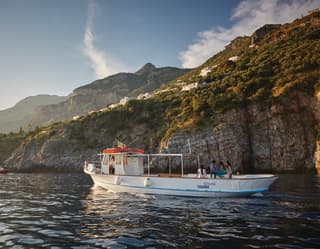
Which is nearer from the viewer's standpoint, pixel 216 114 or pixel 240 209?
pixel 240 209

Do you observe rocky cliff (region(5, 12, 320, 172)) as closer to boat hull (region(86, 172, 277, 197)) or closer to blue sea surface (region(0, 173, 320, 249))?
boat hull (region(86, 172, 277, 197))

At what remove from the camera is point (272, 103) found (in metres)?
53.4

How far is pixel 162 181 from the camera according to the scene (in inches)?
886

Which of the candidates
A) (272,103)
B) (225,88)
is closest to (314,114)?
(272,103)

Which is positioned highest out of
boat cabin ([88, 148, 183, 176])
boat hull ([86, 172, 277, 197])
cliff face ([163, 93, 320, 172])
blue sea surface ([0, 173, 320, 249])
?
cliff face ([163, 93, 320, 172])

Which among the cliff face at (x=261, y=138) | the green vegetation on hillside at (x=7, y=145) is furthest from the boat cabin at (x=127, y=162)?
the green vegetation on hillside at (x=7, y=145)

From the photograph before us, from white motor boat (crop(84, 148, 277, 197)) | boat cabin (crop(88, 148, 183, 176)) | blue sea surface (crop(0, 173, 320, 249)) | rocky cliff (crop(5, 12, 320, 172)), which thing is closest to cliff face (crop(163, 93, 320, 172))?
rocky cliff (crop(5, 12, 320, 172))

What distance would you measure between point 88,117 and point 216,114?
41399 millimetres

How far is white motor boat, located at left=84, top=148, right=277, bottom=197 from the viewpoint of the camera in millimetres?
20359

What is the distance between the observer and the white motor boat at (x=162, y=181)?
802 inches

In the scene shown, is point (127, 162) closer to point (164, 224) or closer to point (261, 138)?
point (164, 224)

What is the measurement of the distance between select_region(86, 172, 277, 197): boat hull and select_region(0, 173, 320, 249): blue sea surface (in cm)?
137

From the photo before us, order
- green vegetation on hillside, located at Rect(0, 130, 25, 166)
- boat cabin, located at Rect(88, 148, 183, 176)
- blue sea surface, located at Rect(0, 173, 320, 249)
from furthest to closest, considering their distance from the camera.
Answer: green vegetation on hillside, located at Rect(0, 130, 25, 166), boat cabin, located at Rect(88, 148, 183, 176), blue sea surface, located at Rect(0, 173, 320, 249)

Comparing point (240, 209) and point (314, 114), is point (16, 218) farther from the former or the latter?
point (314, 114)
